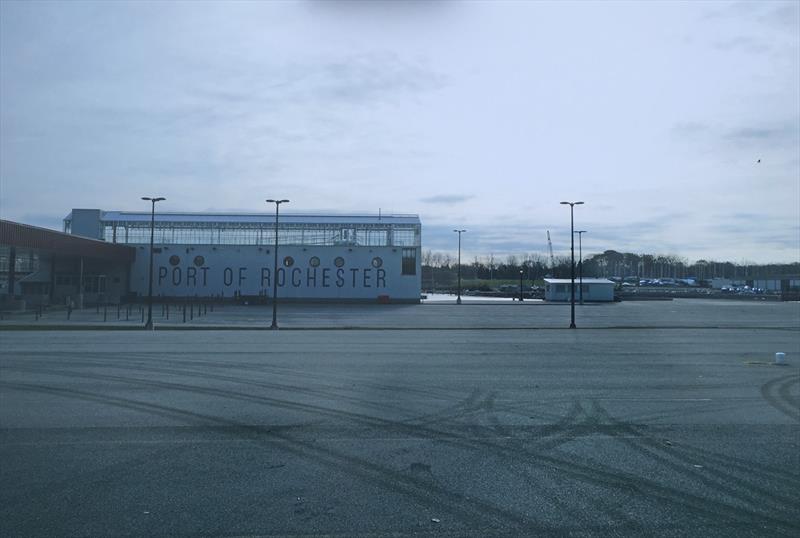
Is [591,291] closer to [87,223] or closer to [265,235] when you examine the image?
[265,235]

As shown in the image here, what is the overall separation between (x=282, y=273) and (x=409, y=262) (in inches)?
554

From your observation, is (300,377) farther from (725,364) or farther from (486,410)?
(725,364)

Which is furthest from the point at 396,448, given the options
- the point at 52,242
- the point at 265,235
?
the point at 265,235

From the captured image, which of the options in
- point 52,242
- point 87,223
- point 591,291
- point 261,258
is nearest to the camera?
point 52,242

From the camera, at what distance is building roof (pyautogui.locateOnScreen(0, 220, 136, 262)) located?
43844 mm

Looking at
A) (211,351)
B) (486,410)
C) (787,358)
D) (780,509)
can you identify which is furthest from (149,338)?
(780,509)

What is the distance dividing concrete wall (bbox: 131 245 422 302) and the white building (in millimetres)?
108

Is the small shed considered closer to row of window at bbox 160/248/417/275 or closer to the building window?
the building window

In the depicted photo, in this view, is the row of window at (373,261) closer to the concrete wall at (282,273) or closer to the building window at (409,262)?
the building window at (409,262)

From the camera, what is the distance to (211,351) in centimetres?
2134

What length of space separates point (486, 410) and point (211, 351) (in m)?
12.5

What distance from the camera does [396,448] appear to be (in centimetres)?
881

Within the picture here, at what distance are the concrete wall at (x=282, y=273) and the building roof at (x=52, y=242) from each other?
7710 millimetres

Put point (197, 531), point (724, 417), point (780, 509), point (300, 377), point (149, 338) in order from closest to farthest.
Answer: point (197, 531) → point (780, 509) → point (724, 417) → point (300, 377) → point (149, 338)
